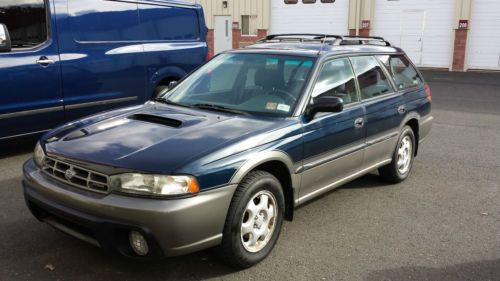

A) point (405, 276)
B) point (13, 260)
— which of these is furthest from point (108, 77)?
point (405, 276)

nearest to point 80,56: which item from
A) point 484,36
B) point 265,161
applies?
point 265,161

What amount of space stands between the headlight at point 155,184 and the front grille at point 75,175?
129 millimetres

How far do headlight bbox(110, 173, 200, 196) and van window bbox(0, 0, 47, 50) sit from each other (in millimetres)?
3742

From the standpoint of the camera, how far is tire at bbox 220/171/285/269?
10.6 ft

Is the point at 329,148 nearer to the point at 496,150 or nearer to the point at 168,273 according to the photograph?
the point at 168,273

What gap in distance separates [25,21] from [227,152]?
160 inches

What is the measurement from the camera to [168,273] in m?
3.36

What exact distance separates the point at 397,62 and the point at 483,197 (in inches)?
67.7

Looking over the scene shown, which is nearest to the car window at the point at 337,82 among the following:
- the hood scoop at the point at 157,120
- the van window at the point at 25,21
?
the hood scoop at the point at 157,120

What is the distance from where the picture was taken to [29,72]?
19.1 ft

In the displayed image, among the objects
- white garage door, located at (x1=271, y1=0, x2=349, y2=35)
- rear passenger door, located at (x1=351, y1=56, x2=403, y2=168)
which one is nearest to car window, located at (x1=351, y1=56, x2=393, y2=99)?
rear passenger door, located at (x1=351, y1=56, x2=403, y2=168)

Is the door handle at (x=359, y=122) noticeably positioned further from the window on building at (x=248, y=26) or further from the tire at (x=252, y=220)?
the window on building at (x=248, y=26)

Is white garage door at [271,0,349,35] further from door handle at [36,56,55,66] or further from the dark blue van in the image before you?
door handle at [36,56,55,66]

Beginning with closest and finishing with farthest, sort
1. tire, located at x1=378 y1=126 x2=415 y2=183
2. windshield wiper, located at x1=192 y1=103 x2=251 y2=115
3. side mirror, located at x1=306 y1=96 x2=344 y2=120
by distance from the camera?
1. side mirror, located at x1=306 y1=96 x2=344 y2=120
2. windshield wiper, located at x1=192 y1=103 x2=251 y2=115
3. tire, located at x1=378 y1=126 x2=415 y2=183
